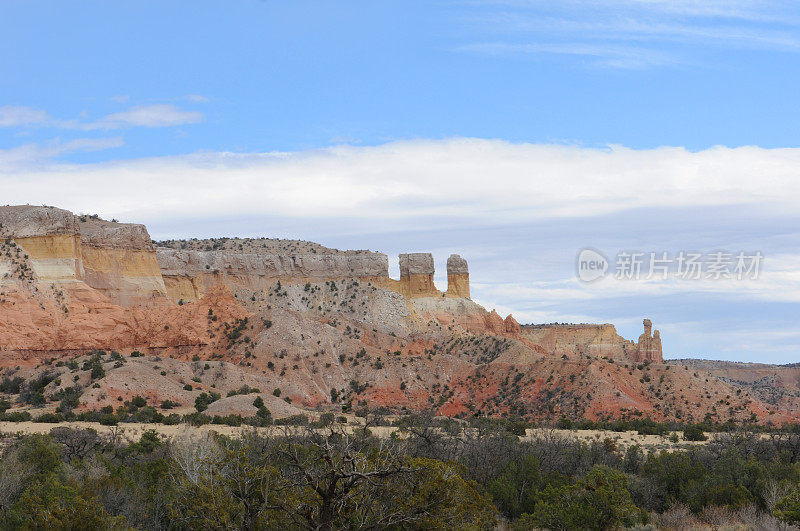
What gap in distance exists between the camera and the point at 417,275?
10569cm

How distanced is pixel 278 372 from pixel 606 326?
57.2 metres

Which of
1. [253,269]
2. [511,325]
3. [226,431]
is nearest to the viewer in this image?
[226,431]

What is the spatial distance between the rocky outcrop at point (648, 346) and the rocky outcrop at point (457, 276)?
22.1m

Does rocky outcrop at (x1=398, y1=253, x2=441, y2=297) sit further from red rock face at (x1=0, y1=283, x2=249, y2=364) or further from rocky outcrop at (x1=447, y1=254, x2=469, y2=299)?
red rock face at (x1=0, y1=283, x2=249, y2=364)

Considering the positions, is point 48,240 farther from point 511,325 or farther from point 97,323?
point 511,325

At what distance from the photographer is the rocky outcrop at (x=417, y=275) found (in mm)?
104812

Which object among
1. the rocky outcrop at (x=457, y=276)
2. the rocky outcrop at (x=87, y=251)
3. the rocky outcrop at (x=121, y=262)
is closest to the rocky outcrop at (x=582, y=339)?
the rocky outcrop at (x=457, y=276)

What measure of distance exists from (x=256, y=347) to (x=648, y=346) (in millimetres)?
50749

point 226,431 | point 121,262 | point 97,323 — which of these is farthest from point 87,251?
point 226,431

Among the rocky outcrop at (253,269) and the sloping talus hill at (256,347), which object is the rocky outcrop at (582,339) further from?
the rocky outcrop at (253,269)

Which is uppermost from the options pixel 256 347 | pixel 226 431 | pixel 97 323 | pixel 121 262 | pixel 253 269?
pixel 121 262

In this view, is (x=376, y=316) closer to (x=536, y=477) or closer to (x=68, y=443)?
(x=68, y=443)

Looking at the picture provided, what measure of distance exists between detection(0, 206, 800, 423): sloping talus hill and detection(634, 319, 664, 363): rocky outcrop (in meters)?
11.4

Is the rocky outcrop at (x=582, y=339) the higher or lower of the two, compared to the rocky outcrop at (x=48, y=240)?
lower
